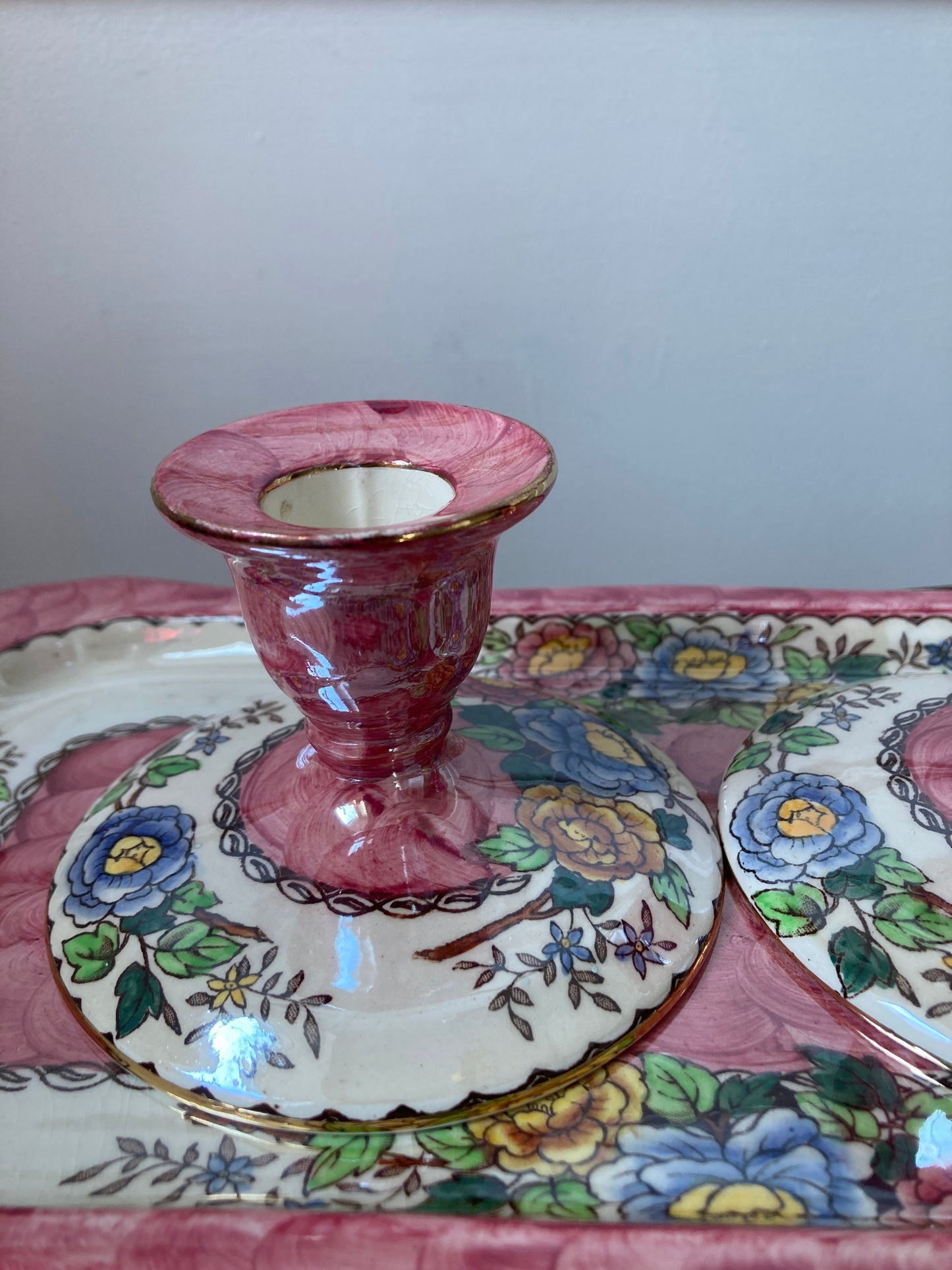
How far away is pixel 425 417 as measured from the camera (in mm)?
476

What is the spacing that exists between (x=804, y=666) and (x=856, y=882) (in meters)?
0.21

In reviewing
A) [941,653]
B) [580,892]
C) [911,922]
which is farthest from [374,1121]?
[941,653]

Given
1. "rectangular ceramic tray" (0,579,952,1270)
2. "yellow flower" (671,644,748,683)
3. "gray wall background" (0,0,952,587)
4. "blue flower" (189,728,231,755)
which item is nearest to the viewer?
"rectangular ceramic tray" (0,579,952,1270)

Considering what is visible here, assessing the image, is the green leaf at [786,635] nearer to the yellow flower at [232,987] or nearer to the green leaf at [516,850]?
the green leaf at [516,850]

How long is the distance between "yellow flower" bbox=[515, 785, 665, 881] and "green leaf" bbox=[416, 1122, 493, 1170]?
0.11 meters

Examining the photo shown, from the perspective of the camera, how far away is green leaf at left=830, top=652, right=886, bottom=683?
0.60 m

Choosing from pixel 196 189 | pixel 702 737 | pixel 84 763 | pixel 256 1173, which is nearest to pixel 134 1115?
pixel 256 1173

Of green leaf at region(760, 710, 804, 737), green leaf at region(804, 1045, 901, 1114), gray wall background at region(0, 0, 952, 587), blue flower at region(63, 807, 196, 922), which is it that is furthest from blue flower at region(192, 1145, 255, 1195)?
gray wall background at region(0, 0, 952, 587)

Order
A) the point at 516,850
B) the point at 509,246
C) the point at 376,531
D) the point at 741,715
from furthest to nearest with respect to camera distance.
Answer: the point at 509,246 → the point at 741,715 → the point at 516,850 → the point at 376,531

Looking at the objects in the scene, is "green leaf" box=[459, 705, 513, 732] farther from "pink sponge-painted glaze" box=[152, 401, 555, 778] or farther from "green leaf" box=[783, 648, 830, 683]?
"green leaf" box=[783, 648, 830, 683]

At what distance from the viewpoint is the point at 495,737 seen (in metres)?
0.50

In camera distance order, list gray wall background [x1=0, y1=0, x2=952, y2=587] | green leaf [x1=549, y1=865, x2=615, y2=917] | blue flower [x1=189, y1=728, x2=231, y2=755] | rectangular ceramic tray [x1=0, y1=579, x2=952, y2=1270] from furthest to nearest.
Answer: gray wall background [x1=0, y1=0, x2=952, y2=587] → blue flower [x1=189, y1=728, x2=231, y2=755] → green leaf [x1=549, y1=865, x2=615, y2=917] → rectangular ceramic tray [x1=0, y1=579, x2=952, y2=1270]

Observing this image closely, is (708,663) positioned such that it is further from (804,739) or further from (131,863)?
(131,863)

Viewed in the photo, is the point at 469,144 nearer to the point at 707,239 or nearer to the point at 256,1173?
the point at 707,239
